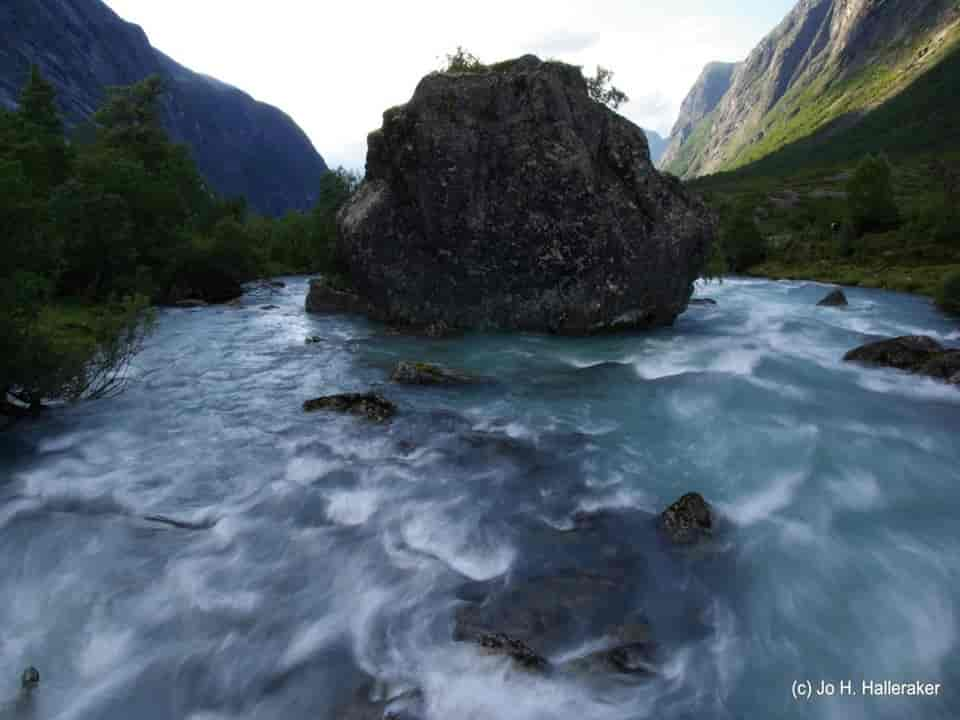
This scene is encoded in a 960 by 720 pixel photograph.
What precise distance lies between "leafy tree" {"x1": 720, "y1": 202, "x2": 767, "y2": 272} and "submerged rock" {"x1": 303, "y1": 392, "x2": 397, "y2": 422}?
5673 centimetres

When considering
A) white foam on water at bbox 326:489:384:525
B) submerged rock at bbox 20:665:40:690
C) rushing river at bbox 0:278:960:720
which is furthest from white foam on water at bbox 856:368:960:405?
submerged rock at bbox 20:665:40:690

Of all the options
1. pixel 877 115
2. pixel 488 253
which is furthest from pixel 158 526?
pixel 877 115

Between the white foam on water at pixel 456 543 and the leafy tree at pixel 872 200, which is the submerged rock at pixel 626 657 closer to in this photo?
the white foam on water at pixel 456 543

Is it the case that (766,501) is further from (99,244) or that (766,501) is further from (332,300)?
(99,244)

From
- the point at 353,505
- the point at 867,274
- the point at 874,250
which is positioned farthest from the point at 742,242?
the point at 353,505

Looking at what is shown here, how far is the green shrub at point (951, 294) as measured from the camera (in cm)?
2892

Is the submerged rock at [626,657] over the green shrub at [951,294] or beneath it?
beneath

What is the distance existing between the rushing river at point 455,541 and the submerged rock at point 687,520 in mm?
339

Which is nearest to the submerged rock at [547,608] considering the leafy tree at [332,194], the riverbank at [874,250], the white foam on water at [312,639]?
the white foam on water at [312,639]

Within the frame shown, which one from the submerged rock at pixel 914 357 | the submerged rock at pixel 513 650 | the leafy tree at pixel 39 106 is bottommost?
A: the submerged rock at pixel 513 650

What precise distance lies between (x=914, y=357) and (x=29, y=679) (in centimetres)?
2266

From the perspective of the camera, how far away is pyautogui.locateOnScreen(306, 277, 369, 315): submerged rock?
3294 cm

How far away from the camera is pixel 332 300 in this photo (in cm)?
3347

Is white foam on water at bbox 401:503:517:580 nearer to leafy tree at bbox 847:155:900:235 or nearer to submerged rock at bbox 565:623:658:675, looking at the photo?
submerged rock at bbox 565:623:658:675
